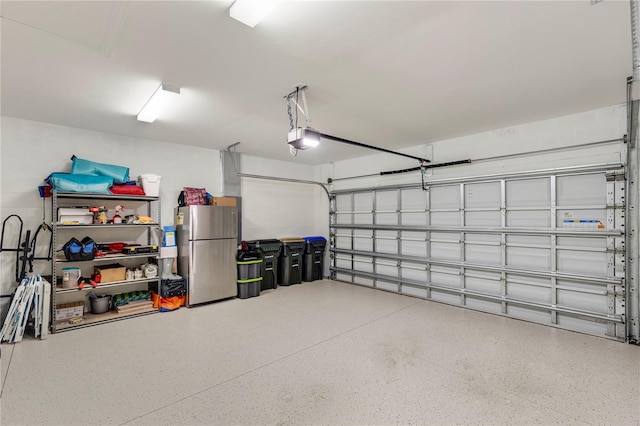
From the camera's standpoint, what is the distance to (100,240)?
453 centimetres

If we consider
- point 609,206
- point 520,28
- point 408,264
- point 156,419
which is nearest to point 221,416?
point 156,419

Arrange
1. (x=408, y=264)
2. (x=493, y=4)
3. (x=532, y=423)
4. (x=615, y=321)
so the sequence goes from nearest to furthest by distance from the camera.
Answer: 1. (x=493, y=4)
2. (x=532, y=423)
3. (x=615, y=321)
4. (x=408, y=264)

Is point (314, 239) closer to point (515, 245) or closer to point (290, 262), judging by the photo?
point (290, 262)

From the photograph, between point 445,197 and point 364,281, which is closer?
point 445,197

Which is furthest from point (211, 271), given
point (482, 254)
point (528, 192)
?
point (528, 192)

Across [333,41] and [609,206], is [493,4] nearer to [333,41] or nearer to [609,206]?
[333,41]

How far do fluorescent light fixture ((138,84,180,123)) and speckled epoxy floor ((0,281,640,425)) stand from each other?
2.74 m

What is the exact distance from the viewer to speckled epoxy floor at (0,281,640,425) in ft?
7.07

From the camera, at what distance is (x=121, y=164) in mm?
4742

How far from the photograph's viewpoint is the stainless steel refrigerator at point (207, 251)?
15.8ft

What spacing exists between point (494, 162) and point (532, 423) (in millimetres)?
3582

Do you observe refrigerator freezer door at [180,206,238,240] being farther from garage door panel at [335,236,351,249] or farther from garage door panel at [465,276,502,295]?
garage door panel at [465,276,502,295]

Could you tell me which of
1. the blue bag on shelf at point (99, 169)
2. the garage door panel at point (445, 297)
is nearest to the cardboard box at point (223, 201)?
the blue bag on shelf at point (99, 169)

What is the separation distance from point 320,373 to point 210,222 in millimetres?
3276
